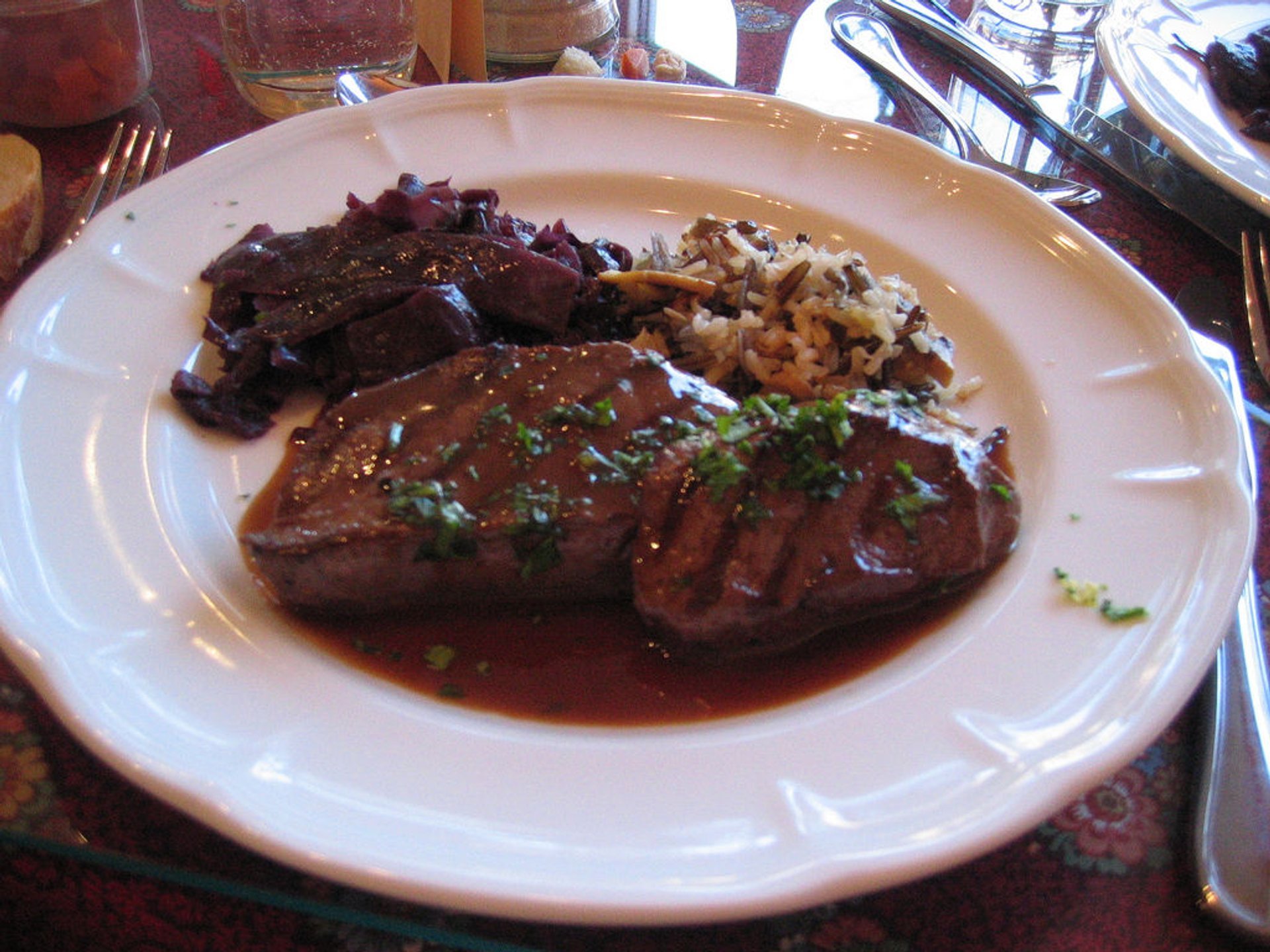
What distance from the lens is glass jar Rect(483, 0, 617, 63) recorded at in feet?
16.9

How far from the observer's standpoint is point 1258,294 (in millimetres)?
4082

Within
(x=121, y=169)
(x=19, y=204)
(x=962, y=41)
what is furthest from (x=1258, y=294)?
(x=19, y=204)

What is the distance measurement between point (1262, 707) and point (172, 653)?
291 cm

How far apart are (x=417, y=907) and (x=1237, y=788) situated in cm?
200

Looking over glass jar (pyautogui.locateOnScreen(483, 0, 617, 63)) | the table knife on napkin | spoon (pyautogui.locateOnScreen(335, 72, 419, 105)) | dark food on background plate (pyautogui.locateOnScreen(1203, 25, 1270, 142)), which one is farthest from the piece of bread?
dark food on background plate (pyautogui.locateOnScreen(1203, 25, 1270, 142))

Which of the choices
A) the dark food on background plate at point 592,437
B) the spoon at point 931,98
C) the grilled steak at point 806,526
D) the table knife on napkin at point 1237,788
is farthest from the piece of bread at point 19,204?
the table knife on napkin at point 1237,788

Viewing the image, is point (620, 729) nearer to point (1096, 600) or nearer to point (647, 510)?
point (647, 510)

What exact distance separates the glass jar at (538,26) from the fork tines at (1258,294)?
3.50 meters

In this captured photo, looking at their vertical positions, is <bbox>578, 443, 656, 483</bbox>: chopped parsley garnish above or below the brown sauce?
above

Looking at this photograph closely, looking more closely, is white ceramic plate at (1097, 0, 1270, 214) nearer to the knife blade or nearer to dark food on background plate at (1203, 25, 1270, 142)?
dark food on background plate at (1203, 25, 1270, 142)

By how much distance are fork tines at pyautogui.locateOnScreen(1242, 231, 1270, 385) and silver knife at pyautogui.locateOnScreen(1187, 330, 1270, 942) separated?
1.58 meters

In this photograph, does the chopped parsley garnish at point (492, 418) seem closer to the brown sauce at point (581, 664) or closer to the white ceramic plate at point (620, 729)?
the brown sauce at point (581, 664)

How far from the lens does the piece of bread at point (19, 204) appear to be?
13.0 feet

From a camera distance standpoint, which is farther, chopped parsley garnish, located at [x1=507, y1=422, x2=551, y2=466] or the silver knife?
chopped parsley garnish, located at [x1=507, y1=422, x2=551, y2=466]
